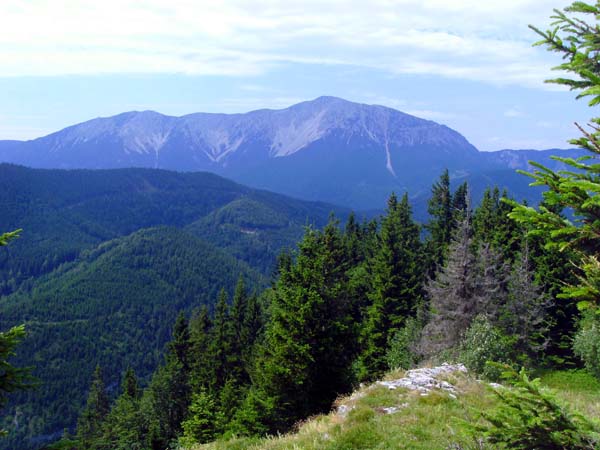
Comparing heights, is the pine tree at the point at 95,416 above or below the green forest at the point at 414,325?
below

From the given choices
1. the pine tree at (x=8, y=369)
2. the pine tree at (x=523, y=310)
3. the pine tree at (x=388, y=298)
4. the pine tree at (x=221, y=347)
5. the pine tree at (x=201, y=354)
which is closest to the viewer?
the pine tree at (x=8, y=369)

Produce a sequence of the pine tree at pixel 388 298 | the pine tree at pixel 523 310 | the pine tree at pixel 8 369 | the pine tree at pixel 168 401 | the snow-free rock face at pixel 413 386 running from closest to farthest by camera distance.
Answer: the pine tree at pixel 8 369, the snow-free rock face at pixel 413 386, the pine tree at pixel 523 310, the pine tree at pixel 388 298, the pine tree at pixel 168 401

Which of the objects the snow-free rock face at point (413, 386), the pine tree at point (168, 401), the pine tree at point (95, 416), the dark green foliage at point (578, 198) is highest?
the dark green foliage at point (578, 198)

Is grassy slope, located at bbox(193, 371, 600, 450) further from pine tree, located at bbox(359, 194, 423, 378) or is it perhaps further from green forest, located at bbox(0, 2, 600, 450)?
pine tree, located at bbox(359, 194, 423, 378)

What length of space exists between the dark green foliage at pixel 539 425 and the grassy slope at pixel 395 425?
3454 millimetres

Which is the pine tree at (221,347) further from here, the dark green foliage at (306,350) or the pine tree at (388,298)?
the dark green foliage at (306,350)

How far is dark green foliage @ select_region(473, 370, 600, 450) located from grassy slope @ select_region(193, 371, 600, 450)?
3.45 metres

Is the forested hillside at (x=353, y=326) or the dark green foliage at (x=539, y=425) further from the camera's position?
the forested hillside at (x=353, y=326)

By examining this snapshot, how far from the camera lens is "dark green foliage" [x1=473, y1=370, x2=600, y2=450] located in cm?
563

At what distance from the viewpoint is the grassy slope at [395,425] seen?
1118 cm

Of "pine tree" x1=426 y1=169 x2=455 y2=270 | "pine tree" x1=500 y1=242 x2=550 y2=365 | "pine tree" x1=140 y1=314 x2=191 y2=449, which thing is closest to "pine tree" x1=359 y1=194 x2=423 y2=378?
"pine tree" x1=500 y1=242 x2=550 y2=365

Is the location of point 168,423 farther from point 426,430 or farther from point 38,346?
point 38,346

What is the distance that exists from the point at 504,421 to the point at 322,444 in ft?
20.7

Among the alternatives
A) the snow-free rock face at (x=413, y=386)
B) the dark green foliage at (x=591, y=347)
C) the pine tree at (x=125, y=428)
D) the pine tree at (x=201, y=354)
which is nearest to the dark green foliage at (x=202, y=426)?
the pine tree at (x=201, y=354)
